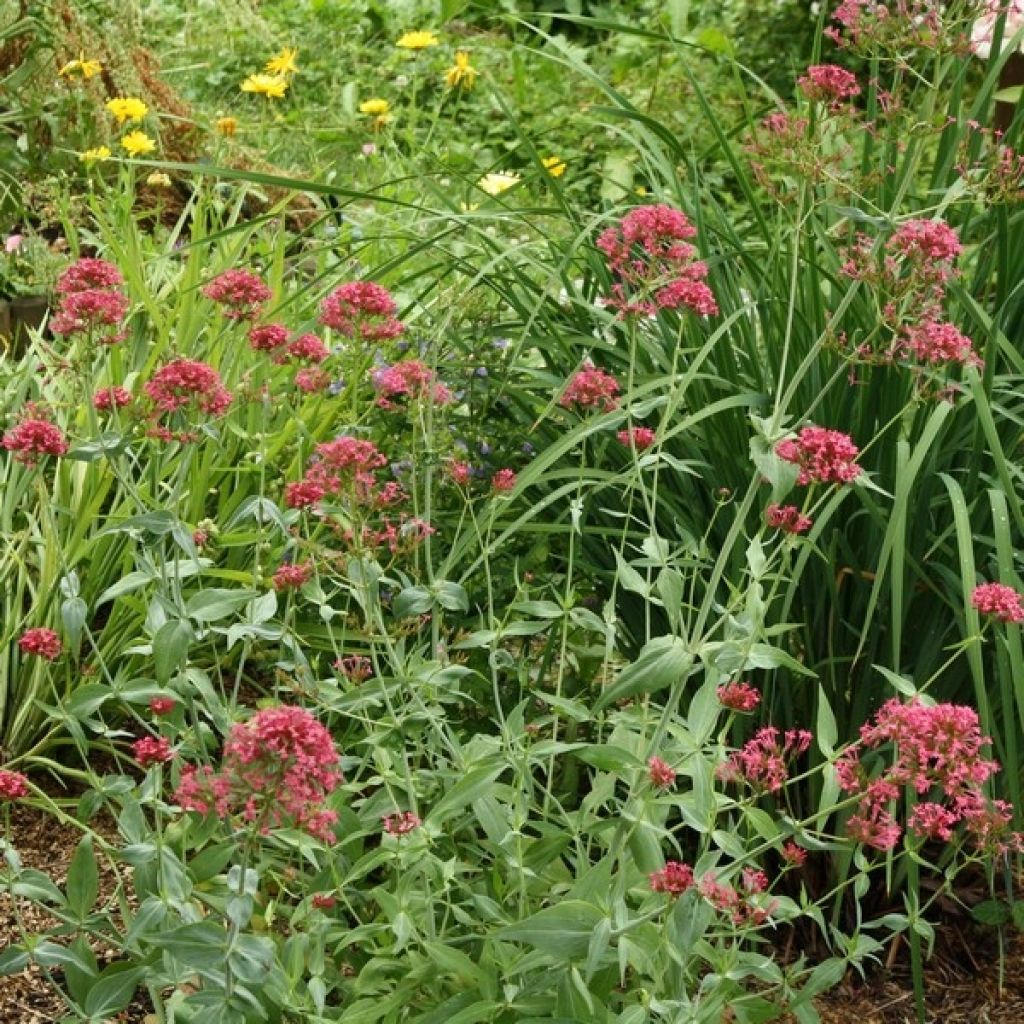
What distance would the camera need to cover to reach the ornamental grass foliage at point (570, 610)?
200 centimetres

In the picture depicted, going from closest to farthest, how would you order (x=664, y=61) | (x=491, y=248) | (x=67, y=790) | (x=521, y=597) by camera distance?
(x=521, y=597) < (x=67, y=790) < (x=491, y=248) < (x=664, y=61)

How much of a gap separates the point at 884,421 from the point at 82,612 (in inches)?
50.9

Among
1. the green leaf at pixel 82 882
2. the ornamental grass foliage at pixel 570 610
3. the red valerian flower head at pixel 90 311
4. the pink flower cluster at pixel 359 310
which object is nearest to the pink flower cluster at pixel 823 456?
the ornamental grass foliage at pixel 570 610

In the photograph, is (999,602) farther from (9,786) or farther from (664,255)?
(9,786)

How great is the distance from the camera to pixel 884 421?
2.76 meters

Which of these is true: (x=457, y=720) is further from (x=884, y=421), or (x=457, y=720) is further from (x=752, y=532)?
(x=884, y=421)

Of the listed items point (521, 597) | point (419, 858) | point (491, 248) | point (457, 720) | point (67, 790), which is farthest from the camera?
point (491, 248)

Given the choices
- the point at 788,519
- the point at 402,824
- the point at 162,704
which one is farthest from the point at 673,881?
Result: the point at 162,704

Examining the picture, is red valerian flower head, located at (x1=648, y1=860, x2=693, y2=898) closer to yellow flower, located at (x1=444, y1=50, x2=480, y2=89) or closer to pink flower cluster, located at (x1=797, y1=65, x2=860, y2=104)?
pink flower cluster, located at (x1=797, y1=65, x2=860, y2=104)

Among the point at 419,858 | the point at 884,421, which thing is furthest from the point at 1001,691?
the point at 419,858

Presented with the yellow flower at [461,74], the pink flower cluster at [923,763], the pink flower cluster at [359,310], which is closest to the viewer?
the pink flower cluster at [923,763]

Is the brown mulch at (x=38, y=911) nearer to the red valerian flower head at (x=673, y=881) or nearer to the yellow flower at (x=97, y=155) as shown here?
the red valerian flower head at (x=673, y=881)

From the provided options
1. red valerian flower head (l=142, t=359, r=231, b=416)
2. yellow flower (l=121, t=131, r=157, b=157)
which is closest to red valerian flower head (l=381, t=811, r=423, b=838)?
red valerian flower head (l=142, t=359, r=231, b=416)

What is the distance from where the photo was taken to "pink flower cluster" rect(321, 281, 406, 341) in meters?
2.23
